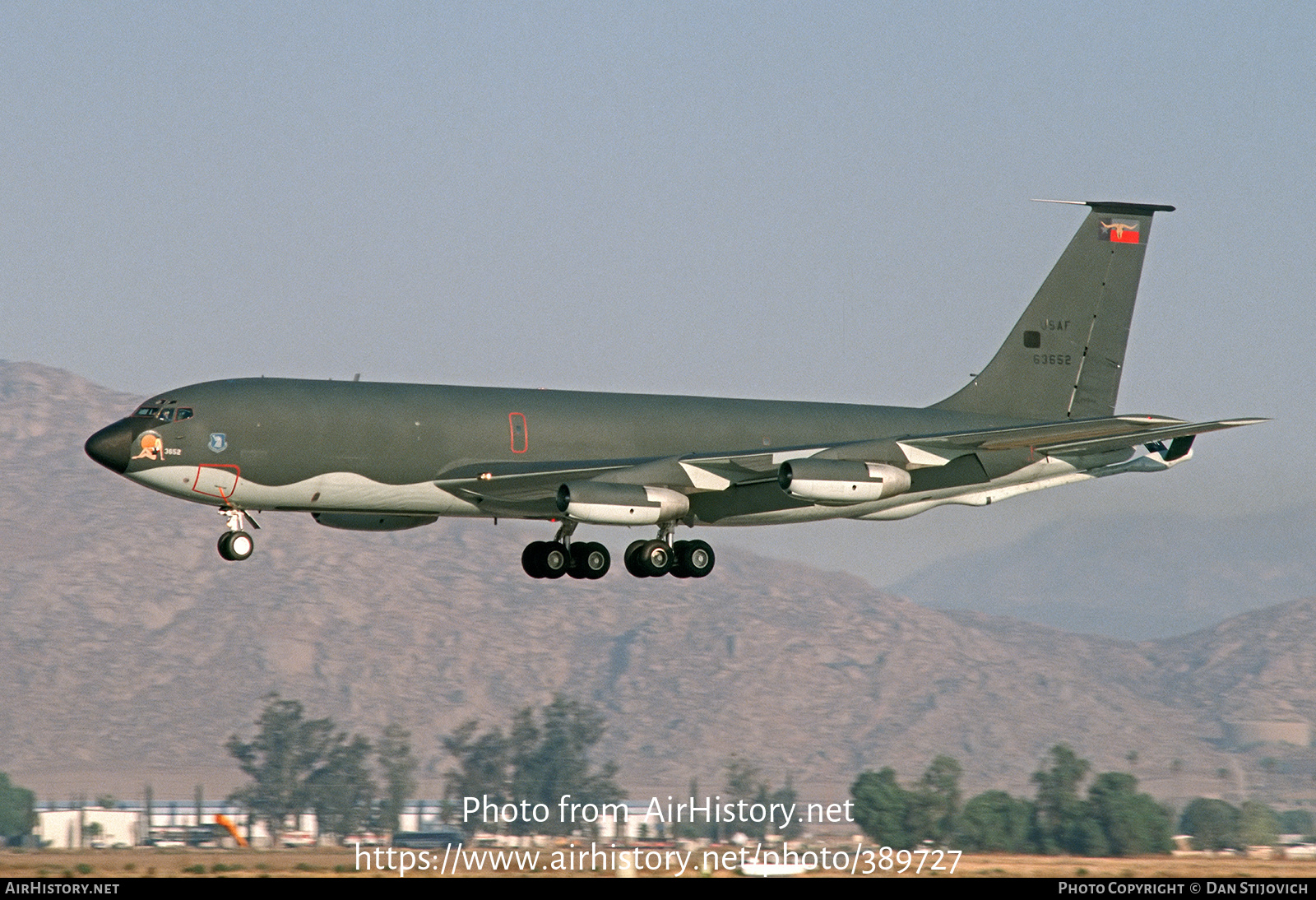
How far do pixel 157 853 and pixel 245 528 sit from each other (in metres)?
15.7

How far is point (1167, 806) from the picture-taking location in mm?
100625

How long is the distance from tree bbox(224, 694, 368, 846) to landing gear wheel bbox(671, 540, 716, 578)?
8481cm

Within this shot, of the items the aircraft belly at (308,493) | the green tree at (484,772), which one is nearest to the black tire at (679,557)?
the aircraft belly at (308,493)

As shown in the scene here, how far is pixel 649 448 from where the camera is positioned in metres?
53.4

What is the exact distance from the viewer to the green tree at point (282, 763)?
141250 mm

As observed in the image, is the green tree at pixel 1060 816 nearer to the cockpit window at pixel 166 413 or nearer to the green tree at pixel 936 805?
the green tree at pixel 936 805

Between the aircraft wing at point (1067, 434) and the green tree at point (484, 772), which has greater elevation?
the aircraft wing at point (1067, 434)

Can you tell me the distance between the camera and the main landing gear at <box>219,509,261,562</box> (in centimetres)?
4872

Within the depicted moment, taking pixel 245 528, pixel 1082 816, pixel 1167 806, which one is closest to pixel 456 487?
pixel 245 528

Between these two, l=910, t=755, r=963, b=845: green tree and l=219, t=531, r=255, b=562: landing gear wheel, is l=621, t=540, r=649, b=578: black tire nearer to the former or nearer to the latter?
l=219, t=531, r=255, b=562: landing gear wheel

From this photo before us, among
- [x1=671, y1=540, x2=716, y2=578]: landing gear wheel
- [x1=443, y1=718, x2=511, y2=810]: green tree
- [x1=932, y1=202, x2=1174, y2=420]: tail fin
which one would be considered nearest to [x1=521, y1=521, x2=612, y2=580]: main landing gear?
[x1=671, y1=540, x2=716, y2=578]: landing gear wheel

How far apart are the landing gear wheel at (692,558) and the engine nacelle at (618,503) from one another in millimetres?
2894

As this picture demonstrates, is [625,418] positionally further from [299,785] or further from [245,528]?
[299,785]

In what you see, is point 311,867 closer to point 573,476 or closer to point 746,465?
point 573,476
